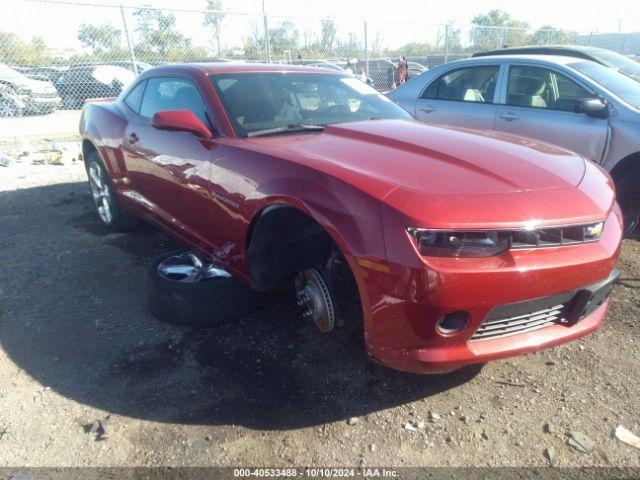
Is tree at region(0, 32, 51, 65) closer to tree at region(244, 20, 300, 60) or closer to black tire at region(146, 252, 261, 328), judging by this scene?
tree at region(244, 20, 300, 60)

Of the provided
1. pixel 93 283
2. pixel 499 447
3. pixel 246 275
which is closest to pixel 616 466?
pixel 499 447

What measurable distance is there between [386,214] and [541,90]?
385 cm

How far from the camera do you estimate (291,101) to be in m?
3.23

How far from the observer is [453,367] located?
6.59 ft

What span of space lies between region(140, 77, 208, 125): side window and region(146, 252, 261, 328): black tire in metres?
1.05

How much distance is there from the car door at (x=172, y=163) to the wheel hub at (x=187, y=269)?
0.56ft

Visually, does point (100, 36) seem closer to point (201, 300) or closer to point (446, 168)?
point (201, 300)

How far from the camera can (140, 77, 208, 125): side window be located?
322 cm

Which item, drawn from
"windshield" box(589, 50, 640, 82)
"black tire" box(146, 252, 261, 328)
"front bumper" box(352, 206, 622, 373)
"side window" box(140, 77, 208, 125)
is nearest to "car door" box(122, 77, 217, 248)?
"side window" box(140, 77, 208, 125)

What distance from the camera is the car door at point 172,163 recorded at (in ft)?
9.91

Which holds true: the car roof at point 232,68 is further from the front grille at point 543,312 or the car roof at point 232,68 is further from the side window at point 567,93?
the side window at point 567,93

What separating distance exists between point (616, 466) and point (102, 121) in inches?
179

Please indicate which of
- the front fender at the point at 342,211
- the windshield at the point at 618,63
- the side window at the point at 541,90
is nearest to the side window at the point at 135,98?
the front fender at the point at 342,211

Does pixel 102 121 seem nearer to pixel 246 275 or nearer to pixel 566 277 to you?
pixel 246 275
